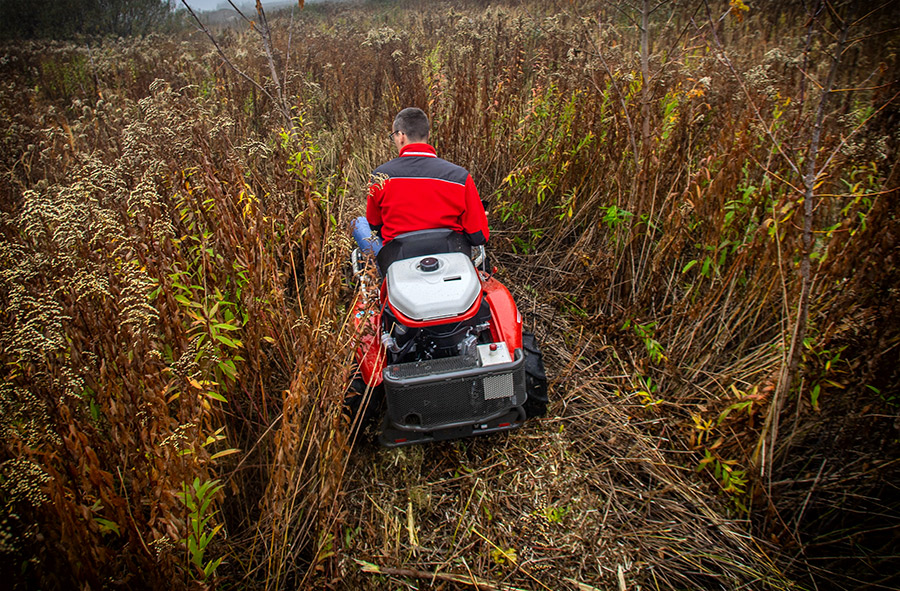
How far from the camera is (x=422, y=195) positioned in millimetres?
2633

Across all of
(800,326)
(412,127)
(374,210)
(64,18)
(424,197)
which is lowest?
(800,326)

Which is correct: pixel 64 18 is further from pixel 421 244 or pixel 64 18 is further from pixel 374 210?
pixel 421 244

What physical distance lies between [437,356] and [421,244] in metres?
0.64

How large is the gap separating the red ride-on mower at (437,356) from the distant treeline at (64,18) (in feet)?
40.2

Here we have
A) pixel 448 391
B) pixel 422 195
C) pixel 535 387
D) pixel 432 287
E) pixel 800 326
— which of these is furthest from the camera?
pixel 422 195

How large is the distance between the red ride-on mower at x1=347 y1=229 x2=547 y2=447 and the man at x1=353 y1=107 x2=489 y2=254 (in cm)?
16

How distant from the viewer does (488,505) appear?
2213 millimetres

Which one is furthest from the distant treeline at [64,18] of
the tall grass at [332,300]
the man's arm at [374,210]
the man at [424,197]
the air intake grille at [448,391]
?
the air intake grille at [448,391]

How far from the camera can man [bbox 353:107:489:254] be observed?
2637 millimetres

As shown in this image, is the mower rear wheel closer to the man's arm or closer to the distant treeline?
the man's arm

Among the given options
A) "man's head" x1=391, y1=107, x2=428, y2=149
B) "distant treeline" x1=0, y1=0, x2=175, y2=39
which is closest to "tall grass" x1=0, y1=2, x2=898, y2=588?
"man's head" x1=391, y1=107, x2=428, y2=149

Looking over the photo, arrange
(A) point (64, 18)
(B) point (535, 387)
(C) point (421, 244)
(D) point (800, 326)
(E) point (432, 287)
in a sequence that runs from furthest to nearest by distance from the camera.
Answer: (A) point (64, 18) → (C) point (421, 244) → (B) point (535, 387) → (E) point (432, 287) → (D) point (800, 326)

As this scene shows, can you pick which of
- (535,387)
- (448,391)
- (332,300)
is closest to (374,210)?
(332,300)

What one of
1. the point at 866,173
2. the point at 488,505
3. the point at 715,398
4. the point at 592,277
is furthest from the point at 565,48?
the point at 488,505
